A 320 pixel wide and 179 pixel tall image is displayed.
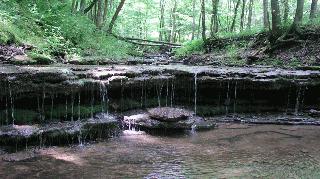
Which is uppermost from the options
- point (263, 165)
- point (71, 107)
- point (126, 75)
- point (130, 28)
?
point (130, 28)

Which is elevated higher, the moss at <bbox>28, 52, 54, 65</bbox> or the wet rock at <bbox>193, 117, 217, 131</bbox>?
the moss at <bbox>28, 52, 54, 65</bbox>

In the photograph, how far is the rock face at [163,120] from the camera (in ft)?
36.8

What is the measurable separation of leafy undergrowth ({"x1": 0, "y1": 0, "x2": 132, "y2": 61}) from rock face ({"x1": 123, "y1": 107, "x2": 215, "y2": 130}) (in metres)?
5.32

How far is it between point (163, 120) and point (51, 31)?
9293 millimetres

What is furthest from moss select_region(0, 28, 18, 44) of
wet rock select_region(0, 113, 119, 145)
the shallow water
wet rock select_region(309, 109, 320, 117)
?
wet rock select_region(309, 109, 320, 117)

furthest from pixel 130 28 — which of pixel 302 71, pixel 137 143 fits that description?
pixel 137 143

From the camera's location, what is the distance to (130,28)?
2080 inches

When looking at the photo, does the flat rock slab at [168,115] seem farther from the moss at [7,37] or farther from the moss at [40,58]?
the moss at [7,37]

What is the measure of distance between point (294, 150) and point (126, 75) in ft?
19.2

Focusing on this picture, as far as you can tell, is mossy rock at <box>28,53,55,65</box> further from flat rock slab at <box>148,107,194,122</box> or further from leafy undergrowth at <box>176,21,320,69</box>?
leafy undergrowth at <box>176,21,320,69</box>

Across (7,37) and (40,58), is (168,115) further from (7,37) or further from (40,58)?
(7,37)

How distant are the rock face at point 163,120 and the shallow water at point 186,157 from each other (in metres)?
0.40

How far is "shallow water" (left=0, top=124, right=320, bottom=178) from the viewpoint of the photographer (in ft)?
24.9

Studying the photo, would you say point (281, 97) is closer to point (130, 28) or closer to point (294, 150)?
point (294, 150)
